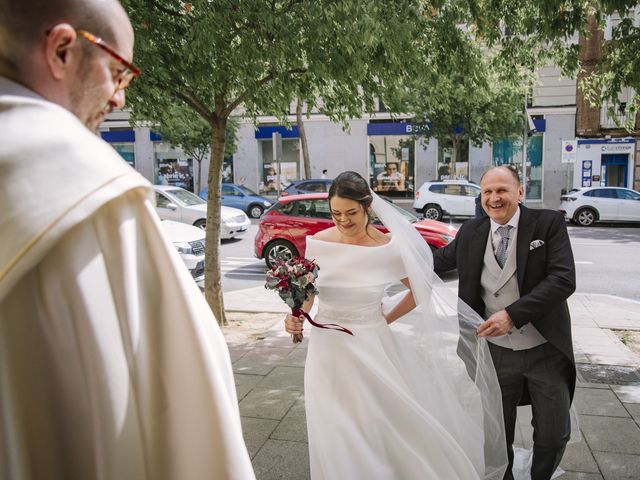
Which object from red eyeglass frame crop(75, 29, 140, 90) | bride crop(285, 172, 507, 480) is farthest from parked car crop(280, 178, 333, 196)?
red eyeglass frame crop(75, 29, 140, 90)

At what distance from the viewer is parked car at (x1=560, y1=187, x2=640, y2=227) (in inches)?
749

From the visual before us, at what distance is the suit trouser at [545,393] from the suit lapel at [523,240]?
441 millimetres

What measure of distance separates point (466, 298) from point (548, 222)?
67 cm

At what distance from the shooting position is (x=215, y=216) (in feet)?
22.9

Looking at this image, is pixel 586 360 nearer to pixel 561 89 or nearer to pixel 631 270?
pixel 631 270

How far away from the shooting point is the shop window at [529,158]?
27672 mm

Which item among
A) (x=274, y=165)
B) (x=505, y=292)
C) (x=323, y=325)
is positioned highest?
(x=274, y=165)

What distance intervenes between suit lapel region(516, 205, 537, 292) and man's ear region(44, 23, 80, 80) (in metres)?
2.78

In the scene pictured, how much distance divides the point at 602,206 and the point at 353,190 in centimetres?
1859

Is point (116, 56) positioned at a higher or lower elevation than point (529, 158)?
higher

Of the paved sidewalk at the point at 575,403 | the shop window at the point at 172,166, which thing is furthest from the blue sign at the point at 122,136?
the paved sidewalk at the point at 575,403

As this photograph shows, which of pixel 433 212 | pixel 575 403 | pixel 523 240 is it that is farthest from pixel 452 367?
pixel 433 212

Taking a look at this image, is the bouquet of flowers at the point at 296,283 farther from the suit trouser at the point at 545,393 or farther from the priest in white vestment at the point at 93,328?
the priest in white vestment at the point at 93,328

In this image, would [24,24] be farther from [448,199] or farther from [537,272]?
[448,199]
